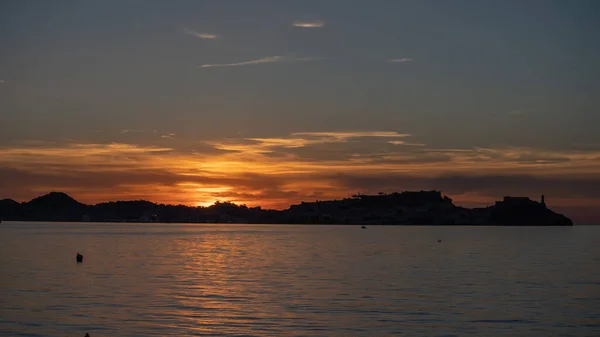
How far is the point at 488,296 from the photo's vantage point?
2475 inches

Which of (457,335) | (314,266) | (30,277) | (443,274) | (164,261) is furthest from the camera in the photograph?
(164,261)

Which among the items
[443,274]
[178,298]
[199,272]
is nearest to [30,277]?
[199,272]

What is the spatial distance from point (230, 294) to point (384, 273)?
28.4m

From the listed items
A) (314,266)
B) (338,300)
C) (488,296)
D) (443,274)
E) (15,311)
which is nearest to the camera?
(15,311)

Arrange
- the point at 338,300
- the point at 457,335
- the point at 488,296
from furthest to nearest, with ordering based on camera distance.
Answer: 1. the point at 488,296
2. the point at 338,300
3. the point at 457,335

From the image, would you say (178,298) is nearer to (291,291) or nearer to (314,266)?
(291,291)

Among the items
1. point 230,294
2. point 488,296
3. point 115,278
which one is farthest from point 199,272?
point 488,296

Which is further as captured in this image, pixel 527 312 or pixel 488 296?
pixel 488 296

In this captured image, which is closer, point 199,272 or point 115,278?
point 115,278

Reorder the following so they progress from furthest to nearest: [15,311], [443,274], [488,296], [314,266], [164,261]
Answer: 1. [164,261]
2. [314,266]
3. [443,274]
4. [488,296]
5. [15,311]

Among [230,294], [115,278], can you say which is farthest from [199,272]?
[230,294]

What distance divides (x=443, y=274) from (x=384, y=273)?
6.99 m

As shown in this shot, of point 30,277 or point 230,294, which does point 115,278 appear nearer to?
point 30,277

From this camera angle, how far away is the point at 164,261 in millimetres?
106812
